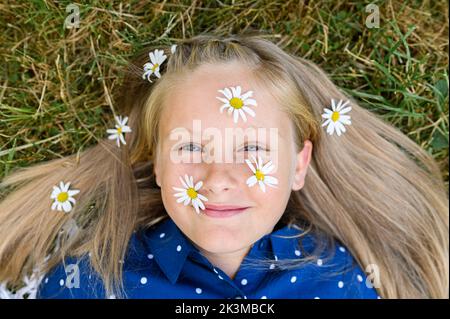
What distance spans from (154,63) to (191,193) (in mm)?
300

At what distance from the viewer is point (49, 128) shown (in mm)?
1462

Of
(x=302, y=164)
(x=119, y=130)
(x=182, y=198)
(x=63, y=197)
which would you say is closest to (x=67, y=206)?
(x=63, y=197)

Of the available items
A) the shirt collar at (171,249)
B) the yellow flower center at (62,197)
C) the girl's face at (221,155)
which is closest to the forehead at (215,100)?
the girl's face at (221,155)

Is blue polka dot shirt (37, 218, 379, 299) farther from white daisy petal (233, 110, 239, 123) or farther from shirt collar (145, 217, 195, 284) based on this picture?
white daisy petal (233, 110, 239, 123)

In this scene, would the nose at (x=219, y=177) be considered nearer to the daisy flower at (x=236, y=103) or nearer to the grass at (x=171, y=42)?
the daisy flower at (x=236, y=103)

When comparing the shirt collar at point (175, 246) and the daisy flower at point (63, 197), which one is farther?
the daisy flower at point (63, 197)

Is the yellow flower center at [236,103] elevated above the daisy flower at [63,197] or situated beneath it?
elevated above

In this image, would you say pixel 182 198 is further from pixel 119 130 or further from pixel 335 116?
pixel 335 116

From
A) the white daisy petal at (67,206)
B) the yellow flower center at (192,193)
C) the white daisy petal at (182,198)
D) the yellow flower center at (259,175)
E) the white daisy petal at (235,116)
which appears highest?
the white daisy petal at (235,116)

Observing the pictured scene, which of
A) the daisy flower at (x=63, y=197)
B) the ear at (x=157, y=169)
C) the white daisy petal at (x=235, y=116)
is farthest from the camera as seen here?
the daisy flower at (x=63, y=197)

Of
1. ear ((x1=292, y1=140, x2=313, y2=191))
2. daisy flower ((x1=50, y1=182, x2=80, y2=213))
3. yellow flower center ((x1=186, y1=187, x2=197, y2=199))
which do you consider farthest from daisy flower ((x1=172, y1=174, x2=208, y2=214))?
daisy flower ((x1=50, y1=182, x2=80, y2=213))

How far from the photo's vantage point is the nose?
4.03 ft

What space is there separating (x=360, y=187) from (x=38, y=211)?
2.64 feet

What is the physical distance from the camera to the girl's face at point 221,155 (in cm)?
123
